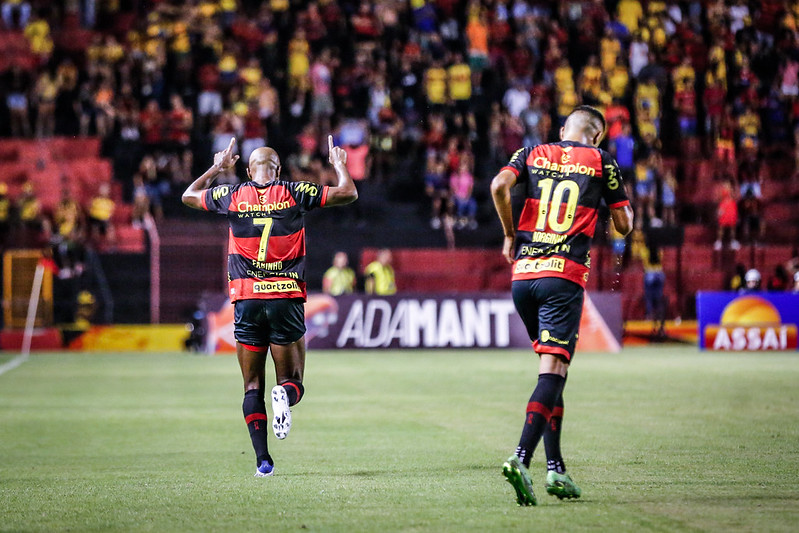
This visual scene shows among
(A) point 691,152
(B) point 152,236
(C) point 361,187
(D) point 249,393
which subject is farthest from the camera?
→ (A) point 691,152

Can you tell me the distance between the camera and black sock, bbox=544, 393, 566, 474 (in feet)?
24.3

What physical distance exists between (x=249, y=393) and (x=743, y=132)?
85.2 feet

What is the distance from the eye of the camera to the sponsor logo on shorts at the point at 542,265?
7.38 meters

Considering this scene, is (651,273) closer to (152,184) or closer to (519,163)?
(152,184)

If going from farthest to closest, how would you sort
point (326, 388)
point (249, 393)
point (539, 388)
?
point (326, 388) → point (249, 393) → point (539, 388)

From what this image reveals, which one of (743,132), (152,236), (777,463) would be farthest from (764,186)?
(777,463)

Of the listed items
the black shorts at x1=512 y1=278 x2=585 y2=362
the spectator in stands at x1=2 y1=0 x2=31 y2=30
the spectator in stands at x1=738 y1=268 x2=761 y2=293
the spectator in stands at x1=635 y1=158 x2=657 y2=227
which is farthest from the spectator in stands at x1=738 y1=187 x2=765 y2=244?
the black shorts at x1=512 y1=278 x2=585 y2=362

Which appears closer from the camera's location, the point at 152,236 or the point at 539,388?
the point at 539,388

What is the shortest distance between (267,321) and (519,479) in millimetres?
2505

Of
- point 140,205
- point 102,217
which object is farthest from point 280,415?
point 102,217

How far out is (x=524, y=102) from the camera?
103 ft

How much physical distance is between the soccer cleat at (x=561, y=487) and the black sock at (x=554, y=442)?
3.5 inches

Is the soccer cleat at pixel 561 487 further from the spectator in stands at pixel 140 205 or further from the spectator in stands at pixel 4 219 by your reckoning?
the spectator in stands at pixel 4 219

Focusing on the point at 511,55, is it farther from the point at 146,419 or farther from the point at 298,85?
the point at 146,419
